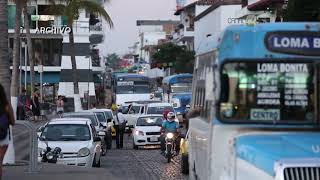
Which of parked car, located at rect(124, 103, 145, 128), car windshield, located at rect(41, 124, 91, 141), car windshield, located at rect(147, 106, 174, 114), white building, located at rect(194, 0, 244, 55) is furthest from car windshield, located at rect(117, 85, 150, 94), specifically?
car windshield, located at rect(41, 124, 91, 141)

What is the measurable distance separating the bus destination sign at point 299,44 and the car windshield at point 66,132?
38.0 ft

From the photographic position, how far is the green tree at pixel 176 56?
98.4 meters

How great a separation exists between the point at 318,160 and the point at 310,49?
237 cm

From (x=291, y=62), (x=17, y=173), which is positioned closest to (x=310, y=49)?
(x=291, y=62)

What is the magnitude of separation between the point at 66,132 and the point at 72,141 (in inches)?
29.3

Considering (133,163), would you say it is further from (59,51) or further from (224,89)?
(59,51)

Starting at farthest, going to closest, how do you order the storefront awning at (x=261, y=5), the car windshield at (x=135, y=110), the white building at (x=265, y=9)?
the storefront awning at (x=261, y=5)
the white building at (x=265, y=9)
the car windshield at (x=135, y=110)

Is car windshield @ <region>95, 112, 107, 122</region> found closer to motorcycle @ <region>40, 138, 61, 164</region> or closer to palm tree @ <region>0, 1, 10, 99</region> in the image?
palm tree @ <region>0, 1, 10, 99</region>

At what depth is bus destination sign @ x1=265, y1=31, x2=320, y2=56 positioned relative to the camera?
9.06m

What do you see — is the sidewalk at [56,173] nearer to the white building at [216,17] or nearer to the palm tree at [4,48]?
A: the palm tree at [4,48]

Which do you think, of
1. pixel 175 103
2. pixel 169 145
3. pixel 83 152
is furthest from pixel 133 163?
pixel 175 103

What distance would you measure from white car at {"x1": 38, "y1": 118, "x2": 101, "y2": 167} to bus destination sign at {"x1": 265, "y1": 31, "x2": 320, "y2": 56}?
1111 centimetres

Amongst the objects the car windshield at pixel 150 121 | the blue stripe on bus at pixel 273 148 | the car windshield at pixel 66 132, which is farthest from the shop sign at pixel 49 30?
the blue stripe on bus at pixel 273 148

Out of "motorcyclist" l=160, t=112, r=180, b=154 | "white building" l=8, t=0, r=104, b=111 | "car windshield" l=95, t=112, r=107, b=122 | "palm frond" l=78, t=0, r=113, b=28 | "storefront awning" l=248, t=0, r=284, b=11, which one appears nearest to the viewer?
"motorcyclist" l=160, t=112, r=180, b=154
